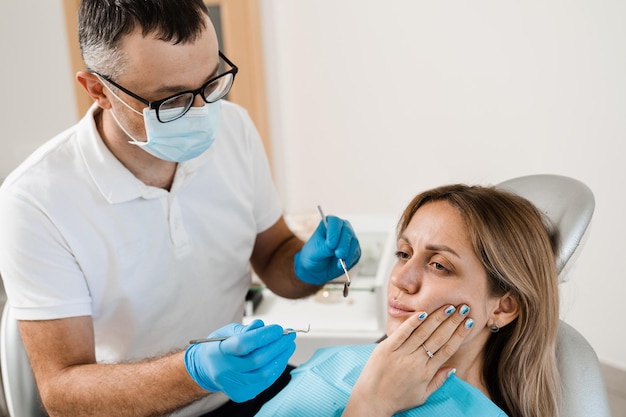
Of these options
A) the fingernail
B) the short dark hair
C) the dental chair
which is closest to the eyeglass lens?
the short dark hair

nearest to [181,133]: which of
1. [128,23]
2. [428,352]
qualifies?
[128,23]

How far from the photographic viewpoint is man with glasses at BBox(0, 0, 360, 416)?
1224mm

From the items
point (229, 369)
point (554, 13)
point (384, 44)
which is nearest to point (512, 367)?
point (229, 369)

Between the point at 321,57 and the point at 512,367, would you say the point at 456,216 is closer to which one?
the point at 512,367

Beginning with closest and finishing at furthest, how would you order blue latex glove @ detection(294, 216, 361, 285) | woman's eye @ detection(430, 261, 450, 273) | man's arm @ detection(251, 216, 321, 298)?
woman's eye @ detection(430, 261, 450, 273) < blue latex glove @ detection(294, 216, 361, 285) < man's arm @ detection(251, 216, 321, 298)

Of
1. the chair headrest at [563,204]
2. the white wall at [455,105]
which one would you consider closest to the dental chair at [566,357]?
the chair headrest at [563,204]

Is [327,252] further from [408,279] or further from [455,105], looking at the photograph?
[455,105]

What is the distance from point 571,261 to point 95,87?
1100 millimetres

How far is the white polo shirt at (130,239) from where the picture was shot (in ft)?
4.24

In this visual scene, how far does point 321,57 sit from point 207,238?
2.11m

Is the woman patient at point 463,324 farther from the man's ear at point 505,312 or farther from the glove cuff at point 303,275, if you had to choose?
the glove cuff at point 303,275

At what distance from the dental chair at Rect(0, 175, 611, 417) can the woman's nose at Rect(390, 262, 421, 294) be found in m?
0.31

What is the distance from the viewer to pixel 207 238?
1561 millimetres

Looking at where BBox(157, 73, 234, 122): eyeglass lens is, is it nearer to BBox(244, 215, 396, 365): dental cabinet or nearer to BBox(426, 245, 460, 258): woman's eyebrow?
BBox(426, 245, 460, 258): woman's eyebrow
